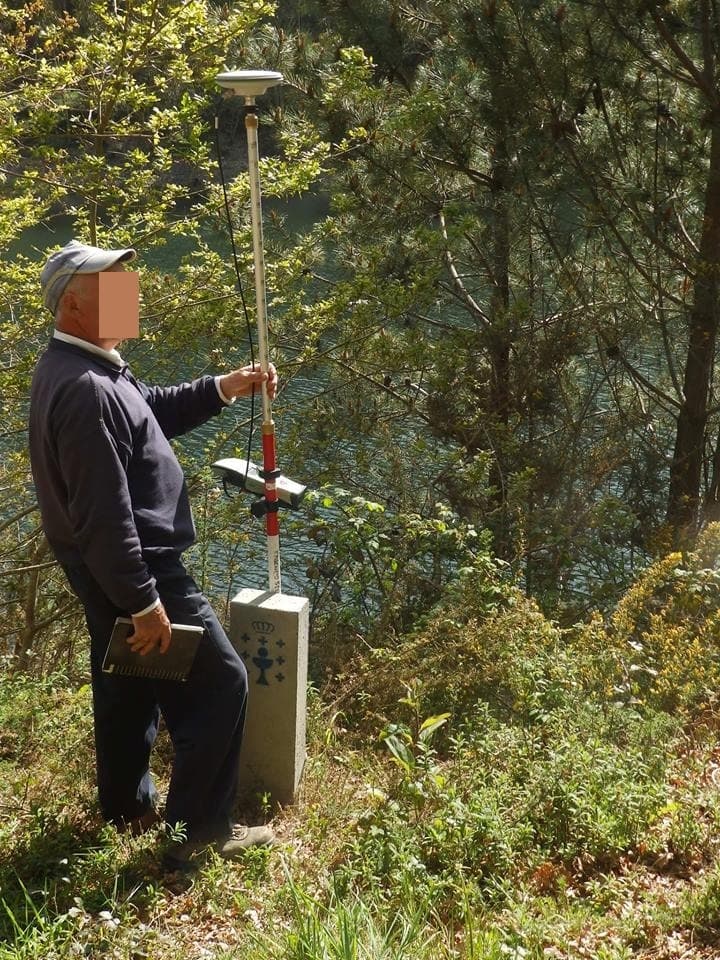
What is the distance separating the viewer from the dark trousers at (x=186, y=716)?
3080 millimetres

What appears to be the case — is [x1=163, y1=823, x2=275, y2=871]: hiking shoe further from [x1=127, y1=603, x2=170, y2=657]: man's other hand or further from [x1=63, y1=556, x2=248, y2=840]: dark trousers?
[x1=127, y1=603, x2=170, y2=657]: man's other hand

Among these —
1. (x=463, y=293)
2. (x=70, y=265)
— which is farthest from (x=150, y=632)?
(x=463, y=293)

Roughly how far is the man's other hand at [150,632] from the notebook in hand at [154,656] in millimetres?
20

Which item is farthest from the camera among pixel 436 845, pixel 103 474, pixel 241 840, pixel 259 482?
pixel 259 482

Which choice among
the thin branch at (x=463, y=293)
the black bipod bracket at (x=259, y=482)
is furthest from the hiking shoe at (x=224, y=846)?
the thin branch at (x=463, y=293)

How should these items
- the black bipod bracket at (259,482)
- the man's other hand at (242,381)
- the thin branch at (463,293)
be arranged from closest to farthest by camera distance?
the man's other hand at (242,381) < the black bipod bracket at (259,482) < the thin branch at (463,293)

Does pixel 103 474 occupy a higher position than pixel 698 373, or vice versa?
pixel 698 373

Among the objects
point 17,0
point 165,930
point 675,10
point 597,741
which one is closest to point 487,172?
point 675,10

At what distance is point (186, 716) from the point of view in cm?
316

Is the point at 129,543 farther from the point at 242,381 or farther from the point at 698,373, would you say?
the point at 698,373

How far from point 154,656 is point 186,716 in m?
0.30

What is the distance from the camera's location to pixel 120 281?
9.49 feet

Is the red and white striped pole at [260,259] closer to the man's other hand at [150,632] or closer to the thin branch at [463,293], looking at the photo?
the man's other hand at [150,632]

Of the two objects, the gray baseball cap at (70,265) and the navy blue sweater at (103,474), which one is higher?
the gray baseball cap at (70,265)
